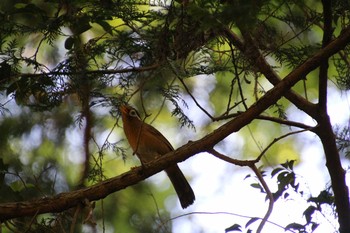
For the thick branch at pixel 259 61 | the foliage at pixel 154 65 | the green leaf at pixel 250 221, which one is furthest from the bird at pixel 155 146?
the thick branch at pixel 259 61

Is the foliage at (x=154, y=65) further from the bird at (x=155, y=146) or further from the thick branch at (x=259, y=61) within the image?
the bird at (x=155, y=146)

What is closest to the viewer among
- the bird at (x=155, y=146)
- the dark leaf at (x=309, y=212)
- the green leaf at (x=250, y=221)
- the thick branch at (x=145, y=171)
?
the thick branch at (x=145, y=171)

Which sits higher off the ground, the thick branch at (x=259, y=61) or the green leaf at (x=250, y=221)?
the thick branch at (x=259, y=61)

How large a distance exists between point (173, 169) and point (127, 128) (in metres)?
0.39

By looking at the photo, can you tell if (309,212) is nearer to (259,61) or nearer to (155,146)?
(259,61)

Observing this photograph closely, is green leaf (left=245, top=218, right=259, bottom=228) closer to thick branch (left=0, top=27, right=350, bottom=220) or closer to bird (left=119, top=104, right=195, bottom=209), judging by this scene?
thick branch (left=0, top=27, right=350, bottom=220)

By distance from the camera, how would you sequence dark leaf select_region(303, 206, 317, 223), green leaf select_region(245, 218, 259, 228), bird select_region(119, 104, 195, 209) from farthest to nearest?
bird select_region(119, 104, 195, 209)
dark leaf select_region(303, 206, 317, 223)
green leaf select_region(245, 218, 259, 228)

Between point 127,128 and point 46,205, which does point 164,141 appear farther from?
point 46,205

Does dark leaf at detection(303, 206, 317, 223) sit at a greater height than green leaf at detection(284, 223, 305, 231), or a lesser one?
greater

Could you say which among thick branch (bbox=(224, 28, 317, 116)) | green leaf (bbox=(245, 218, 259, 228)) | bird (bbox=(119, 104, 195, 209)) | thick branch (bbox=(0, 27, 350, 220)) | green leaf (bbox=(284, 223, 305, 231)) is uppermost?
bird (bbox=(119, 104, 195, 209))

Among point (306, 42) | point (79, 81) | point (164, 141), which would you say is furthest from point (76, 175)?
point (306, 42)

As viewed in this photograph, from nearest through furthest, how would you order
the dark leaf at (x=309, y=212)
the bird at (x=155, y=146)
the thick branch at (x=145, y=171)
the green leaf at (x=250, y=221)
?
the thick branch at (x=145, y=171), the green leaf at (x=250, y=221), the dark leaf at (x=309, y=212), the bird at (x=155, y=146)

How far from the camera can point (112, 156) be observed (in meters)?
4.76

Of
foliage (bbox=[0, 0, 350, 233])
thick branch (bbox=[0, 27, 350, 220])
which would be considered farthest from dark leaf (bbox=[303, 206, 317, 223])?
thick branch (bbox=[0, 27, 350, 220])
